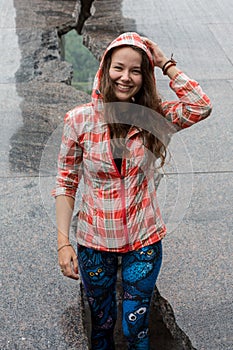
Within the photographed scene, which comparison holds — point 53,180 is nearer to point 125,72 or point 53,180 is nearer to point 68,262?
point 68,262

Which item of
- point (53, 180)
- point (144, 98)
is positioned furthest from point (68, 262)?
point (53, 180)

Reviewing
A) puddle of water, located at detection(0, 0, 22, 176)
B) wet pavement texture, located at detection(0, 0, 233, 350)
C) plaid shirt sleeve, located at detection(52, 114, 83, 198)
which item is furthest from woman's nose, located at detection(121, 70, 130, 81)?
puddle of water, located at detection(0, 0, 22, 176)

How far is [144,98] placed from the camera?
2977 mm

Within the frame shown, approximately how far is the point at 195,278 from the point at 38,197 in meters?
1.47

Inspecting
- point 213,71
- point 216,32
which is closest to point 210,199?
point 213,71

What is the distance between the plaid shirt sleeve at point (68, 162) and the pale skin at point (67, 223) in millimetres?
47

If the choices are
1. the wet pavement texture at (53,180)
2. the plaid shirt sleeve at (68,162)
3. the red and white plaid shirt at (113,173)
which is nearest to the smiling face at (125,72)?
the red and white plaid shirt at (113,173)

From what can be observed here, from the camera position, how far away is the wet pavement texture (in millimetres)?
3668

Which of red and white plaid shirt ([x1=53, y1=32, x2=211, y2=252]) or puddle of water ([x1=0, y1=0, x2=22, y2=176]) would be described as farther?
puddle of water ([x1=0, y1=0, x2=22, y2=176])

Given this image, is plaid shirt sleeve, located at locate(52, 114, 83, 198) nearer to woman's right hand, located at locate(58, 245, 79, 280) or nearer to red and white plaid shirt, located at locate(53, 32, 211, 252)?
red and white plaid shirt, located at locate(53, 32, 211, 252)

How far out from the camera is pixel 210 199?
491cm

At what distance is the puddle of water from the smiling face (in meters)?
2.45

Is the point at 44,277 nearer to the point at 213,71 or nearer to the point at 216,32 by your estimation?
the point at 213,71

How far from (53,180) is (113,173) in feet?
4.39
